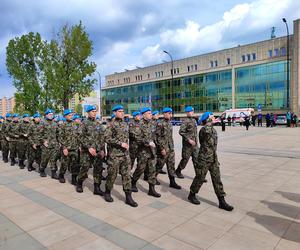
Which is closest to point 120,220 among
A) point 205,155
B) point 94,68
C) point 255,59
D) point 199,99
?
point 205,155

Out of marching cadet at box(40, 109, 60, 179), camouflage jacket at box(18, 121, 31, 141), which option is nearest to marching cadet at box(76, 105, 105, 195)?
marching cadet at box(40, 109, 60, 179)

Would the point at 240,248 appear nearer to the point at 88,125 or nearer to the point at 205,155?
the point at 205,155

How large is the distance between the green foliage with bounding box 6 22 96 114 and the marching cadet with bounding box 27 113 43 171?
39.7ft

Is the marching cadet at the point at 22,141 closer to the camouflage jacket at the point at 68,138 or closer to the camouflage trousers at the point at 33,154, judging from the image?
the camouflage trousers at the point at 33,154

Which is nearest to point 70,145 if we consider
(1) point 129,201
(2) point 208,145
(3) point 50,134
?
(3) point 50,134

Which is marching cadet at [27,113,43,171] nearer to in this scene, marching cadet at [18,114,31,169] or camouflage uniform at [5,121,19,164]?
marching cadet at [18,114,31,169]

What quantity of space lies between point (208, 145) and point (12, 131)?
7817 mm

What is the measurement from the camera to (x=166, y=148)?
6105 mm

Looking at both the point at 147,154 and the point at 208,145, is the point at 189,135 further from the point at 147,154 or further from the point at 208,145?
the point at 208,145

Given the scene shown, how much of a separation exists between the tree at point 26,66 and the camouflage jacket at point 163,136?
17744 mm

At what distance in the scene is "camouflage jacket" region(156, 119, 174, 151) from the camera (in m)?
6.13

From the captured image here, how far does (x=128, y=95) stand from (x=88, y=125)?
2770 inches

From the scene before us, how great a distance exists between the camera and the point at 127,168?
495 cm

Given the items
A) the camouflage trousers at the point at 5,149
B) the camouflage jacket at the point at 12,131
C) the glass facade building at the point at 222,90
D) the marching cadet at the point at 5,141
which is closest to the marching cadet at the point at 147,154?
the camouflage jacket at the point at 12,131
